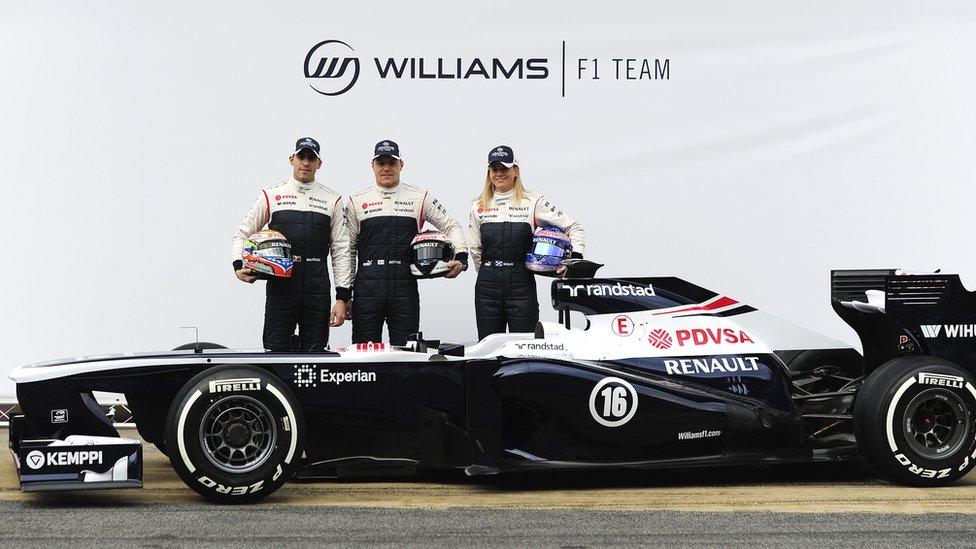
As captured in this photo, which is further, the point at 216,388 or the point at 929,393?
the point at 929,393

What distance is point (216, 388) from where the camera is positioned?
16.9ft

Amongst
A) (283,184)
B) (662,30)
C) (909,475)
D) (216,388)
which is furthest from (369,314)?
(909,475)

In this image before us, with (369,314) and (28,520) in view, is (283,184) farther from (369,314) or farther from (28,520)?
(28,520)

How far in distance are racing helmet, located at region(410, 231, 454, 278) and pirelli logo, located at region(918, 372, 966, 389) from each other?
2857 millimetres

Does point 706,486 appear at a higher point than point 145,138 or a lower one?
lower

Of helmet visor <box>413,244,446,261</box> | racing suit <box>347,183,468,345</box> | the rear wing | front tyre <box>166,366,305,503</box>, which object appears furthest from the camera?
racing suit <box>347,183,468,345</box>

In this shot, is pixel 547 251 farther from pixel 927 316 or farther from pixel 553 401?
pixel 927 316

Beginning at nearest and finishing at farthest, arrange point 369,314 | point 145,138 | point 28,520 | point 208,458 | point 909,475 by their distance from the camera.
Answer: point 28,520, point 208,458, point 909,475, point 369,314, point 145,138

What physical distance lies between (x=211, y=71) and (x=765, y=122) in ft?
12.1

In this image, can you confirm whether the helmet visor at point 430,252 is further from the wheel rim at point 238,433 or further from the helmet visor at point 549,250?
the wheel rim at point 238,433

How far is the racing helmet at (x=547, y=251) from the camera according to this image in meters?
7.21

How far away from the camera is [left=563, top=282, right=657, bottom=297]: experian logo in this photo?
5.99 metres

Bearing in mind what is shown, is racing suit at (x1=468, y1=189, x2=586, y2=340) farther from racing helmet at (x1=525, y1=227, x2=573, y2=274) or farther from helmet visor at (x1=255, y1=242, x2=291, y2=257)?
helmet visor at (x1=255, y1=242, x2=291, y2=257)

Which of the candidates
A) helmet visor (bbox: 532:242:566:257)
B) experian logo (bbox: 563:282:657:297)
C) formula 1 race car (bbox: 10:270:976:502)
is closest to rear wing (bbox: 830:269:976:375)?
formula 1 race car (bbox: 10:270:976:502)
